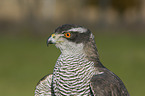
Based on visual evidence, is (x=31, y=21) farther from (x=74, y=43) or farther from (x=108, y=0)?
(x=74, y=43)

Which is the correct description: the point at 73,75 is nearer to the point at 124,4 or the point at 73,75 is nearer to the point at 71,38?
the point at 71,38

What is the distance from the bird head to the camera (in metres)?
4.67

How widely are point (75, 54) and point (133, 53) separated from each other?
15.2 meters

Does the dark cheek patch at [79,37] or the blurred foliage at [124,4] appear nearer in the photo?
the dark cheek patch at [79,37]

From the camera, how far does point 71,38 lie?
4.69 meters

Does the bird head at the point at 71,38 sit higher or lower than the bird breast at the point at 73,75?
higher

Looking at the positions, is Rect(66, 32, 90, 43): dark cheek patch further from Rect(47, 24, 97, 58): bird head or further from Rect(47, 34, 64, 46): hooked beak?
Rect(47, 34, 64, 46): hooked beak

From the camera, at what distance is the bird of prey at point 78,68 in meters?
4.52

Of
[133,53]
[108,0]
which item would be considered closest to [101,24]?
[108,0]

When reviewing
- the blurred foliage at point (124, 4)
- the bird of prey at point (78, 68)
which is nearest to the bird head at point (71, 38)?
the bird of prey at point (78, 68)

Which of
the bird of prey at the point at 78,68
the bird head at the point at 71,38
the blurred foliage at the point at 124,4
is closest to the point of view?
the bird of prey at the point at 78,68

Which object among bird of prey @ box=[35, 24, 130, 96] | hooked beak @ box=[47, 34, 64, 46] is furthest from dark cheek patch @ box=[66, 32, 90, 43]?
hooked beak @ box=[47, 34, 64, 46]

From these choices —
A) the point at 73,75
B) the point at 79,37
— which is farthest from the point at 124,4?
the point at 73,75

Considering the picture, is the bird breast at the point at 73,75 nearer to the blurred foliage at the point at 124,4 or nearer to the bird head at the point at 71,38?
→ the bird head at the point at 71,38
